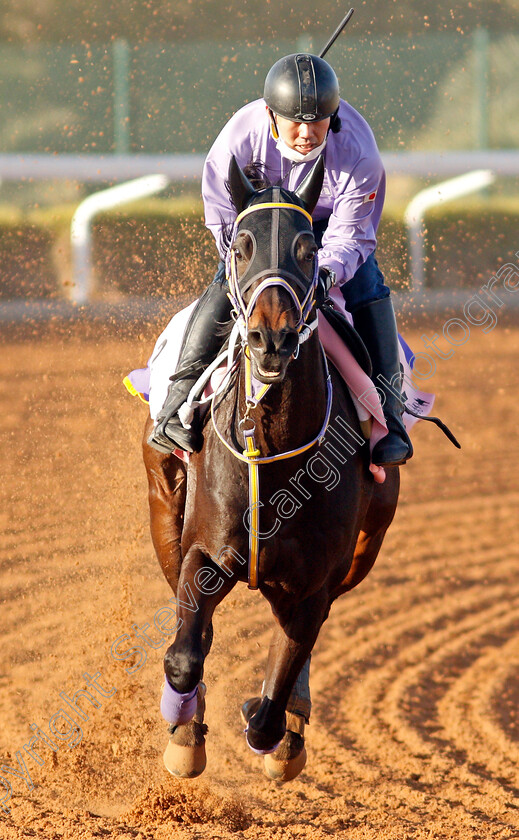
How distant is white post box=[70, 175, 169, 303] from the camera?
12.1 metres

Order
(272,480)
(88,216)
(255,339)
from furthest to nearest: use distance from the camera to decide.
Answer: (88,216), (272,480), (255,339)

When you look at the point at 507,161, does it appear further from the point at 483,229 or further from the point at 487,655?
the point at 487,655

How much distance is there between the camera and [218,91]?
1480 centimetres

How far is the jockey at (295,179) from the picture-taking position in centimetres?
321

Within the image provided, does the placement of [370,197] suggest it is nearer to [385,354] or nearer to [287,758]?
[385,354]

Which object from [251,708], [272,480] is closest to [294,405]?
[272,480]

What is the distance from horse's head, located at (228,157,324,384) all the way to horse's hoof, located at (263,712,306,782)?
188 centimetres

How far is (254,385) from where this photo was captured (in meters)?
2.94

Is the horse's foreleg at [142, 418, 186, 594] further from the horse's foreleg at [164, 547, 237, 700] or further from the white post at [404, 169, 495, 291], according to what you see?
the white post at [404, 169, 495, 291]

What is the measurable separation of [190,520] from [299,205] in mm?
1192

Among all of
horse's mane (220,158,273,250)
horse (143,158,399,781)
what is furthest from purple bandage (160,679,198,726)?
horse's mane (220,158,273,250)

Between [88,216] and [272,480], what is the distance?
10560 millimetres

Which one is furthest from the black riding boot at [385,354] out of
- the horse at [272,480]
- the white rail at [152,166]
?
the white rail at [152,166]

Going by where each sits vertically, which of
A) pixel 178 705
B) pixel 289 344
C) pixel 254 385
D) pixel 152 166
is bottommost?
pixel 152 166
